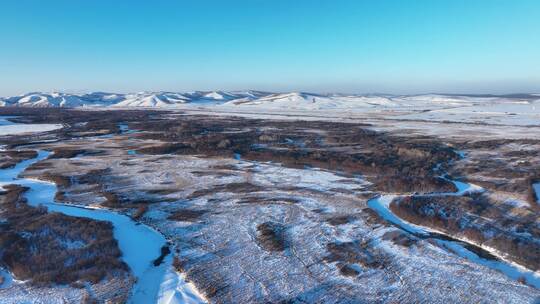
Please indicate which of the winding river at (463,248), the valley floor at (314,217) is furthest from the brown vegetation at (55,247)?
the winding river at (463,248)

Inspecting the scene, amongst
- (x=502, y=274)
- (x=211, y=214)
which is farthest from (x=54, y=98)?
(x=502, y=274)

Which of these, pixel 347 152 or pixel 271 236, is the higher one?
pixel 347 152

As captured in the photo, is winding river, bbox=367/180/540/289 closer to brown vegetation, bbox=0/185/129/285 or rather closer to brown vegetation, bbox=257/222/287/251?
brown vegetation, bbox=257/222/287/251

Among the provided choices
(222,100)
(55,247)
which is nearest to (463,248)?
(55,247)

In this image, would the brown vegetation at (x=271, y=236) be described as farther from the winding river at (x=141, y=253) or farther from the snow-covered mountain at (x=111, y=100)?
the snow-covered mountain at (x=111, y=100)

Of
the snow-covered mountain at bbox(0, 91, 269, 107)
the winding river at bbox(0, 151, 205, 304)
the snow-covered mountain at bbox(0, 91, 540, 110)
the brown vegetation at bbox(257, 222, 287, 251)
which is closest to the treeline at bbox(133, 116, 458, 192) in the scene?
the brown vegetation at bbox(257, 222, 287, 251)

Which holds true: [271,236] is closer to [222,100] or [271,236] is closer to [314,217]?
[314,217]

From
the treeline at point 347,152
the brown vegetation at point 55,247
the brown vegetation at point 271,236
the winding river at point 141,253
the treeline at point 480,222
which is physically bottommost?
the winding river at point 141,253

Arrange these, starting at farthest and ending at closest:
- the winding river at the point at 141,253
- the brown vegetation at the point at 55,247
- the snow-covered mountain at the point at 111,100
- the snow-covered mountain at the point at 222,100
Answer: the snow-covered mountain at the point at 111,100 < the snow-covered mountain at the point at 222,100 < the brown vegetation at the point at 55,247 < the winding river at the point at 141,253
